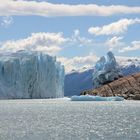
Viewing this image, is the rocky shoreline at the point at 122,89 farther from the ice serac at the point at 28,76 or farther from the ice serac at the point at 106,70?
the ice serac at the point at 28,76

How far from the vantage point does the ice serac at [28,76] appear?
135750mm

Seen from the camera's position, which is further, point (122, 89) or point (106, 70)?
point (106, 70)

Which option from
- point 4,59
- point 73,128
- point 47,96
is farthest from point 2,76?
point 73,128

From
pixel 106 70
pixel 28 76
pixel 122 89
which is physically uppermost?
pixel 106 70

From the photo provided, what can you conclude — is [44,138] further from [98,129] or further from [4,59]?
[4,59]

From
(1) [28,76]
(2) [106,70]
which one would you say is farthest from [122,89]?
(1) [28,76]

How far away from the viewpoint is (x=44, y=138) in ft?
161

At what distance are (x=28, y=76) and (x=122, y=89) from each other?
109ft

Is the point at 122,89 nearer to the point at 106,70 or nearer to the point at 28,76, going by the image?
the point at 106,70

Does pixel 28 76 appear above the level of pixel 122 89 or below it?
above

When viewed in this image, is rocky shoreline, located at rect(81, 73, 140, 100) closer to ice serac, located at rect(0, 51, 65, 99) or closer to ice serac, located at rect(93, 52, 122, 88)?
ice serac, located at rect(93, 52, 122, 88)

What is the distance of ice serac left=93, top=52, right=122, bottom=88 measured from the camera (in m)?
162

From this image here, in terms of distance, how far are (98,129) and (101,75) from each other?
105 meters

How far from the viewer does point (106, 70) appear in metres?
163
